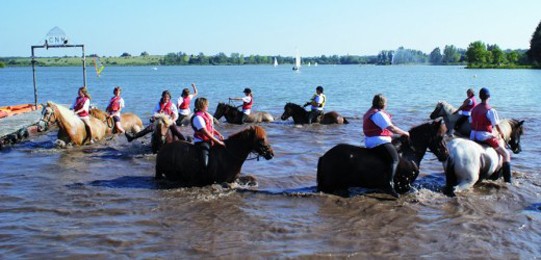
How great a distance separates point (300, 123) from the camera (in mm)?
24297

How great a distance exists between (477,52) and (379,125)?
478 ft

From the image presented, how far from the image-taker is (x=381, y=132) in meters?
10.2

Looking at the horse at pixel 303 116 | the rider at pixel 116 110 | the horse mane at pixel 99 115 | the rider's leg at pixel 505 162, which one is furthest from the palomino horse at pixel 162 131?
the horse at pixel 303 116

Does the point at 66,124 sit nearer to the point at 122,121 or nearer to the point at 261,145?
the point at 122,121

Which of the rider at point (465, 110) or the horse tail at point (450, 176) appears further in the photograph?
the rider at point (465, 110)

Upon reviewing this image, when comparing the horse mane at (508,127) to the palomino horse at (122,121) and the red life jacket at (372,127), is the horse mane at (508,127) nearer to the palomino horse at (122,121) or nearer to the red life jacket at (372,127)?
the red life jacket at (372,127)

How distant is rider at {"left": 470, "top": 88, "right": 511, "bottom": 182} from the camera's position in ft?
36.9

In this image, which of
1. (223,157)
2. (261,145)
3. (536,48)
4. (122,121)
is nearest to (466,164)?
(261,145)

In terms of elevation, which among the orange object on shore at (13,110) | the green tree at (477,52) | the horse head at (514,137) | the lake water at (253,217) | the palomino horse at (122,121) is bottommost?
the lake water at (253,217)

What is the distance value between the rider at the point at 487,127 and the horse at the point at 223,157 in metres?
4.29

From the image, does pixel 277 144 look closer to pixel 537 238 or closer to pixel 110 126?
pixel 110 126

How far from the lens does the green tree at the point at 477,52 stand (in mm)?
143500

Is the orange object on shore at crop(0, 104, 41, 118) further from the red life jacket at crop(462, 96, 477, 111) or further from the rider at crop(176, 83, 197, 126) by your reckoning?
the red life jacket at crop(462, 96, 477, 111)

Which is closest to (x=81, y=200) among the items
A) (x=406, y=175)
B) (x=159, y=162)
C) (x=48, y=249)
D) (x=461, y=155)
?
(x=159, y=162)
